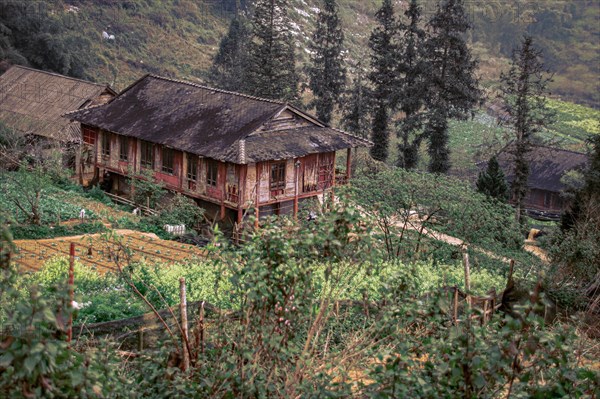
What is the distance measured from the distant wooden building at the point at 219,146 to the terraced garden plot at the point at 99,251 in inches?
177

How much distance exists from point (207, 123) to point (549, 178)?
21.6m

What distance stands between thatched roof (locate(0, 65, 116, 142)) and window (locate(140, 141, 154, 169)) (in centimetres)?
505

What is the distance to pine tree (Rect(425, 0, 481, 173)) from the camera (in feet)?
127

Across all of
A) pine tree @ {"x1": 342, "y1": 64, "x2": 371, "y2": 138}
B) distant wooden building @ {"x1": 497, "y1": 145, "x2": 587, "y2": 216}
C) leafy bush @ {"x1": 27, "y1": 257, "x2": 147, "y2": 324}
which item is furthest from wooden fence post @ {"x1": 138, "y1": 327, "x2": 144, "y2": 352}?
distant wooden building @ {"x1": 497, "y1": 145, "x2": 587, "y2": 216}

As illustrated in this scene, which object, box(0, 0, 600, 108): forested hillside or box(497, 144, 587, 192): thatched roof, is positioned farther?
box(0, 0, 600, 108): forested hillside

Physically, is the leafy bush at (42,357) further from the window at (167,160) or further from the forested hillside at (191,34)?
the forested hillside at (191,34)

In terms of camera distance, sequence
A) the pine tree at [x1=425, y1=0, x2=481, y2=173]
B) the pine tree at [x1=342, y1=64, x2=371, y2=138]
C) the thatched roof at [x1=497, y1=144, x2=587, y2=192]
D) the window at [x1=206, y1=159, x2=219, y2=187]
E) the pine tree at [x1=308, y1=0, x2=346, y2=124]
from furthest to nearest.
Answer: the pine tree at [x1=308, y1=0, x2=346, y2=124] → the thatched roof at [x1=497, y1=144, x2=587, y2=192] → the pine tree at [x1=342, y1=64, x2=371, y2=138] → the pine tree at [x1=425, y1=0, x2=481, y2=173] → the window at [x1=206, y1=159, x2=219, y2=187]

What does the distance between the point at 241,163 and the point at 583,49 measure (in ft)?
248

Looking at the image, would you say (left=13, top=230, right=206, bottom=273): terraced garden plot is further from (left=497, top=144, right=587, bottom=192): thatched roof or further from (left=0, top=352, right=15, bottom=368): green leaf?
(left=497, top=144, right=587, bottom=192): thatched roof

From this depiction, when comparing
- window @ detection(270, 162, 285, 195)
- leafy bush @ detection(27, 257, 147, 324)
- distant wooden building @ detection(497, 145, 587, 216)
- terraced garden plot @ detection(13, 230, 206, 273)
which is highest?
leafy bush @ detection(27, 257, 147, 324)

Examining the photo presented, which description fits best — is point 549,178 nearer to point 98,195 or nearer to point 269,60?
point 269,60

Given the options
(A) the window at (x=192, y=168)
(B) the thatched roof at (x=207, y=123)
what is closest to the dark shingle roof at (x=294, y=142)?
(B) the thatched roof at (x=207, y=123)

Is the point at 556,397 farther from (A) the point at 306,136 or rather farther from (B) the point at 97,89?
(B) the point at 97,89

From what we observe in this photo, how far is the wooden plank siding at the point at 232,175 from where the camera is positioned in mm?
29797
